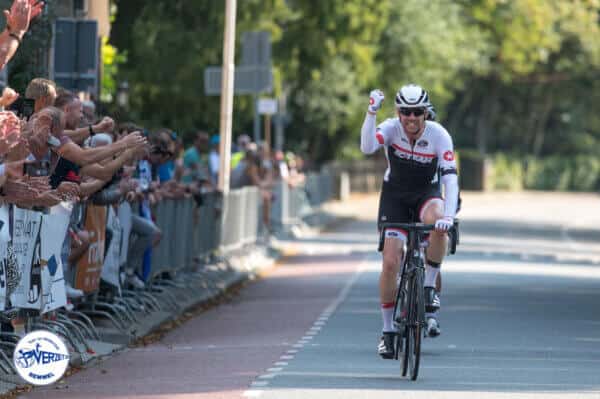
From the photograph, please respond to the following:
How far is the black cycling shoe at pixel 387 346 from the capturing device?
13.3m

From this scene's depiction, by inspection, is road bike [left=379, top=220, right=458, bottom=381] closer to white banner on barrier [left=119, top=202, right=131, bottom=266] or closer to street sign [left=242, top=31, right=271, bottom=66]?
white banner on barrier [left=119, top=202, right=131, bottom=266]

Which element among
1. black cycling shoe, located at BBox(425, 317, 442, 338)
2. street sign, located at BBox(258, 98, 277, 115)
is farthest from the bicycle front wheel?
street sign, located at BBox(258, 98, 277, 115)

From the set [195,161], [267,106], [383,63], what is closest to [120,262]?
[195,161]

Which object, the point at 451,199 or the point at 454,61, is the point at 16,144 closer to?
the point at 451,199

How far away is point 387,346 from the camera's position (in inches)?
523

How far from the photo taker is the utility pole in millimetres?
29781

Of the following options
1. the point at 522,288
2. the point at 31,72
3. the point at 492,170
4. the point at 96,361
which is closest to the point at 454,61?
the point at 492,170

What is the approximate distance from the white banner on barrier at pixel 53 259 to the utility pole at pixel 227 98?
14.9 meters

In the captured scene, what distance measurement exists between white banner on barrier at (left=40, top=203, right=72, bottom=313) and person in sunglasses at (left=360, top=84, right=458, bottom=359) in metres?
2.52

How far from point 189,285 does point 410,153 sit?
9.01 meters

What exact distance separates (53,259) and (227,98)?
1664 cm

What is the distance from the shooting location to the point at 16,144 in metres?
11.4

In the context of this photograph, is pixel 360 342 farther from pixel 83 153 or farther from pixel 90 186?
pixel 83 153

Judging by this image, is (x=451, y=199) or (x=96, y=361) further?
(x=96, y=361)
